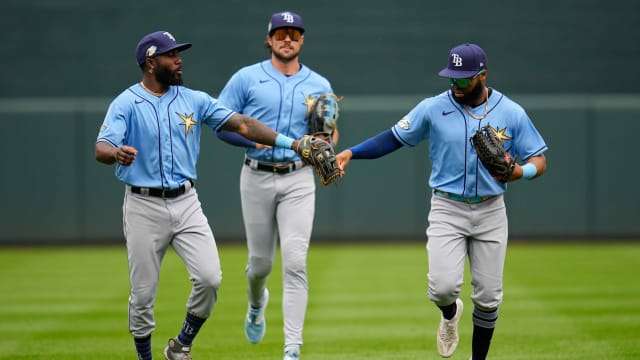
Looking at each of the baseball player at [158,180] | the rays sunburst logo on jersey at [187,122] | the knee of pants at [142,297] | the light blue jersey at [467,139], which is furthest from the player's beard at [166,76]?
the light blue jersey at [467,139]

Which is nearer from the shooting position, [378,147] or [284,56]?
[378,147]

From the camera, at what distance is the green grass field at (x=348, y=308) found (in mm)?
7922

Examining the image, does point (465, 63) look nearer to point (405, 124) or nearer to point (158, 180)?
point (405, 124)

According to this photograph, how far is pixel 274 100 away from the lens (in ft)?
25.0

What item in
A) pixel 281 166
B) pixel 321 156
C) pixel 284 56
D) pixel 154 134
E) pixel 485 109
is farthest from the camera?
pixel 284 56

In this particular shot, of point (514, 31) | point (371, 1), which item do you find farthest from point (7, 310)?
point (514, 31)

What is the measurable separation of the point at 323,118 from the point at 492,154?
164 centimetres

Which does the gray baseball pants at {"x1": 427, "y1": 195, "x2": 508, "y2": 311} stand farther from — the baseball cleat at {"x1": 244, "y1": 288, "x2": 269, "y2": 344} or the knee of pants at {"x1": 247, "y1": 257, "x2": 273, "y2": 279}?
the baseball cleat at {"x1": 244, "y1": 288, "x2": 269, "y2": 344}

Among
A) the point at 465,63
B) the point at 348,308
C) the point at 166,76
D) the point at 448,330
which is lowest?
the point at 348,308

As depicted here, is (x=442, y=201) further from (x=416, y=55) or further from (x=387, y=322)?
(x=416, y=55)

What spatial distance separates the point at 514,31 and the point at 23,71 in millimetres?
8432

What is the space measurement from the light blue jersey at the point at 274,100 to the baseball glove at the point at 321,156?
731 millimetres

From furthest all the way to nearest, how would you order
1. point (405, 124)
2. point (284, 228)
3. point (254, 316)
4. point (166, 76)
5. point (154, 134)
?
1. point (254, 316)
2. point (284, 228)
3. point (405, 124)
4. point (166, 76)
5. point (154, 134)

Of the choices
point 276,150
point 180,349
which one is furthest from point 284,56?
point 180,349
